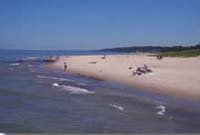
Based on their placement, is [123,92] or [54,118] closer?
[54,118]

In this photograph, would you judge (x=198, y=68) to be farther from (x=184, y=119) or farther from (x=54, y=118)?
(x=54, y=118)

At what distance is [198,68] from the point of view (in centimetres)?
1195

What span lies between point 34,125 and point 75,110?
169 cm

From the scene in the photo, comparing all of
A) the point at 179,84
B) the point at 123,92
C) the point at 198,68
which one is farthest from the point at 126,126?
the point at 198,68

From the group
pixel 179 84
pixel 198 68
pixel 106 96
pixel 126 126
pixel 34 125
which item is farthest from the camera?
pixel 198 68

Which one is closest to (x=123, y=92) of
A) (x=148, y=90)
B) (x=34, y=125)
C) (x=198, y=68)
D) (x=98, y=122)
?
(x=148, y=90)

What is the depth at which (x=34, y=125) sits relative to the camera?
15.7ft

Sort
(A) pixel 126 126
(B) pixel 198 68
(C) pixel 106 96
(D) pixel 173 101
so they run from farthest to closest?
(B) pixel 198 68 < (C) pixel 106 96 < (D) pixel 173 101 < (A) pixel 126 126

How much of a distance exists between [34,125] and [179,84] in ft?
19.8


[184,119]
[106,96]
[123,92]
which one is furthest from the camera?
[123,92]

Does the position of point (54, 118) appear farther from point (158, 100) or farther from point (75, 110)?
point (158, 100)

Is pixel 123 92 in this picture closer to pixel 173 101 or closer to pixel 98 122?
pixel 173 101

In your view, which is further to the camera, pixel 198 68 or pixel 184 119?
pixel 198 68

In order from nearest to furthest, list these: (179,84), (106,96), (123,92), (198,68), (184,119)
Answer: (184,119)
(106,96)
(123,92)
(179,84)
(198,68)
